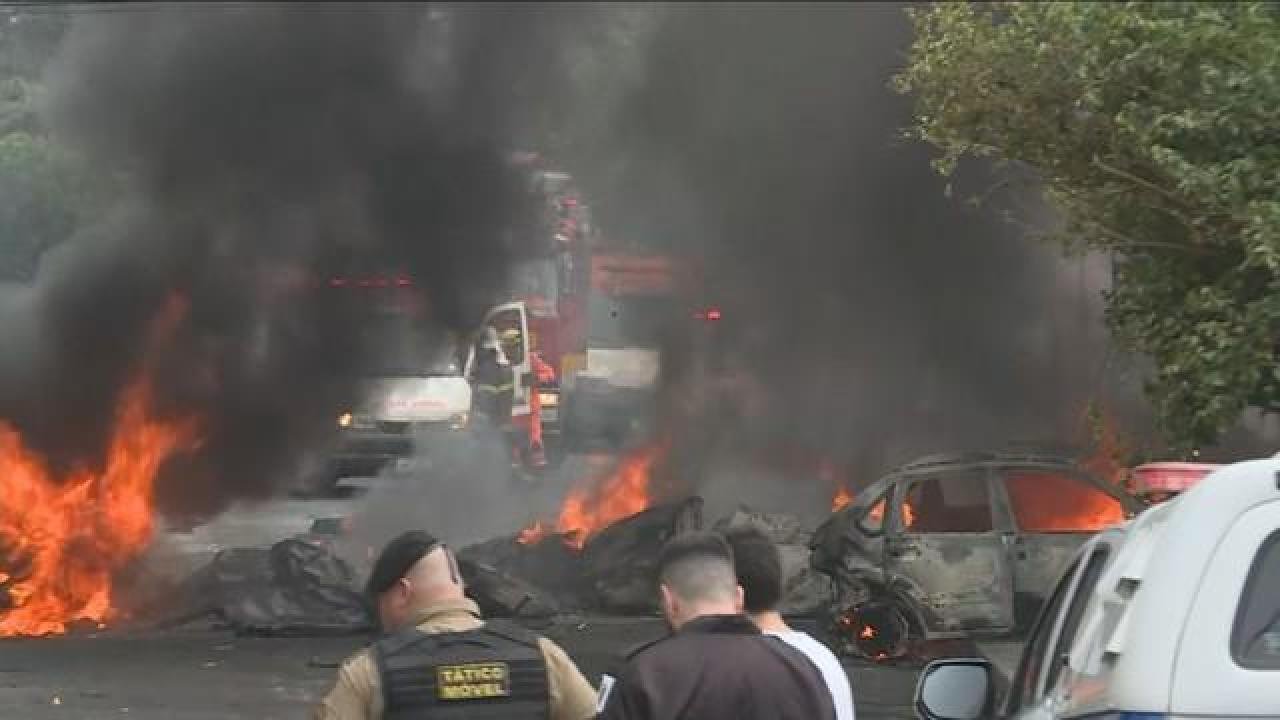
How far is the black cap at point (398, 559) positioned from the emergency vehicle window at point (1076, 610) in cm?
115

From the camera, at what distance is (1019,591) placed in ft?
39.6

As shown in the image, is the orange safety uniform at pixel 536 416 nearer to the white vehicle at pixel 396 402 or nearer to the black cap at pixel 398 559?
the white vehicle at pixel 396 402

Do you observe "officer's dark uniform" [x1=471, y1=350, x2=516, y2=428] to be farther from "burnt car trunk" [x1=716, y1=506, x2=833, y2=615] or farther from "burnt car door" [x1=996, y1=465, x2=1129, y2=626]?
"burnt car door" [x1=996, y1=465, x2=1129, y2=626]

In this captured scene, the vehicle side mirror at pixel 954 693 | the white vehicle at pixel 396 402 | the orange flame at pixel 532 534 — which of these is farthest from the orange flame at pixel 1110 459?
the vehicle side mirror at pixel 954 693

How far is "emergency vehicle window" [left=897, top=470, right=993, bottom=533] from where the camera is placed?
1248cm

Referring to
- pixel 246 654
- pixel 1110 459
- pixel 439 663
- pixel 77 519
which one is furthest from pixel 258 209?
pixel 439 663

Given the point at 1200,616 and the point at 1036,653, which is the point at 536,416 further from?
the point at 1200,616

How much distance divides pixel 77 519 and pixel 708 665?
13479 millimetres

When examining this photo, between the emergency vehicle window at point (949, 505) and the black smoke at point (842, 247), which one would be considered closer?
the emergency vehicle window at point (949, 505)

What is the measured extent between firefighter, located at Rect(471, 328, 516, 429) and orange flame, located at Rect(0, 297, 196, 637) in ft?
11.1

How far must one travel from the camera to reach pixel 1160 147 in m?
8.09

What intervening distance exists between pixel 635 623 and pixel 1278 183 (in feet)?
24.3

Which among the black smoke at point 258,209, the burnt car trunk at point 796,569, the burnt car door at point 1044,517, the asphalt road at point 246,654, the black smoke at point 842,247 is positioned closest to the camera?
the asphalt road at point 246,654

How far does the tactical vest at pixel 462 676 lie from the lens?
323cm
